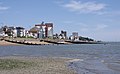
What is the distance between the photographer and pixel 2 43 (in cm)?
13538

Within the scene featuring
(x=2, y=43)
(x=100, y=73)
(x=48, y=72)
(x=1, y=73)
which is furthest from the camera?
(x=2, y=43)

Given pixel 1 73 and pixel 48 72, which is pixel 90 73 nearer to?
pixel 48 72

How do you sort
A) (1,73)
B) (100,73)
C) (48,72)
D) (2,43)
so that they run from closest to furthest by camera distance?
1. (1,73)
2. (48,72)
3. (100,73)
4. (2,43)

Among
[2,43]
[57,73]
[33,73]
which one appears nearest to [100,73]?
[57,73]

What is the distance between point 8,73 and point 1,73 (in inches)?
21.0

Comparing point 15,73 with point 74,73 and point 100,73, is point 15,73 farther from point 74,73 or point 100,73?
point 100,73

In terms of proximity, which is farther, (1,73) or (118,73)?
(118,73)

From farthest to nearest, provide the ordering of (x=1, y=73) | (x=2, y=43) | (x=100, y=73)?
(x=2, y=43), (x=100, y=73), (x=1, y=73)

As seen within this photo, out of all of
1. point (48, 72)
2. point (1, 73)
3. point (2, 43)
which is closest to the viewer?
point (1, 73)

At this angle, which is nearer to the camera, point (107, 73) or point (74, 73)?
point (74, 73)

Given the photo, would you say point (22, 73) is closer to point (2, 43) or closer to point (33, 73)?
point (33, 73)

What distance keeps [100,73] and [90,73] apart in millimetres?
986

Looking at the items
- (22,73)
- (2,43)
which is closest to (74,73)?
(22,73)

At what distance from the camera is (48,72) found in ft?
76.6
